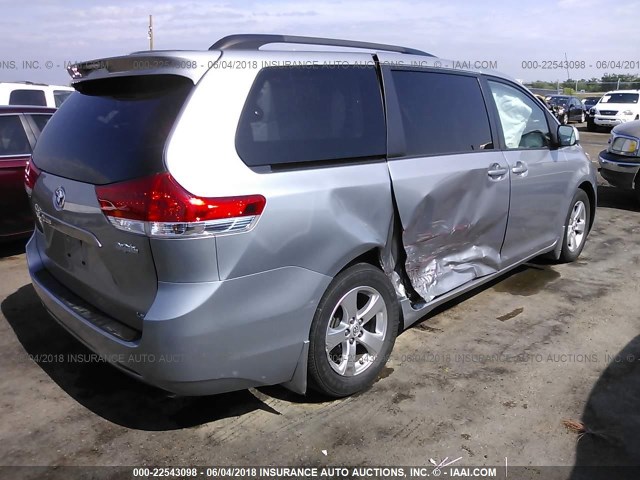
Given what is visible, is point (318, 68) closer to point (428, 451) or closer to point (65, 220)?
point (65, 220)

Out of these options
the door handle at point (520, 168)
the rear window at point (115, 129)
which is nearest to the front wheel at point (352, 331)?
the rear window at point (115, 129)

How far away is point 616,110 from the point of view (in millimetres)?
22641

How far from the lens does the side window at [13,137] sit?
5.62 metres

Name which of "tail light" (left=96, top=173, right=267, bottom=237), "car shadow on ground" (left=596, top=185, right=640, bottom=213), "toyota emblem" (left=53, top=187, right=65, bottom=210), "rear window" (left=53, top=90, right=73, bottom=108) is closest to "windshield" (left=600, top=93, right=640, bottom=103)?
"car shadow on ground" (left=596, top=185, right=640, bottom=213)

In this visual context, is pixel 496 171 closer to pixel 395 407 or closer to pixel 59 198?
pixel 395 407

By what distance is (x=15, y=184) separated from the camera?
5.52m

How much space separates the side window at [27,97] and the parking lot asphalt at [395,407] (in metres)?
7.38

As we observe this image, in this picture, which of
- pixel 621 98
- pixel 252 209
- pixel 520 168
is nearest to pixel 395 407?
pixel 252 209

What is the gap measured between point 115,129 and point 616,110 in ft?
79.4

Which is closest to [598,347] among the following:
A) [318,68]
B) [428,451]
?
[428,451]

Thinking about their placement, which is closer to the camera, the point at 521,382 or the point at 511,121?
the point at 521,382

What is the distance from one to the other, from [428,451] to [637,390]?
1.45 meters

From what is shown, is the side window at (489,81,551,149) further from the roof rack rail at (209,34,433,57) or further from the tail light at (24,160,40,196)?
the tail light at (24,160,40,196)

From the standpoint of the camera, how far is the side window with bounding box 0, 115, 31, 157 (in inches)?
221
